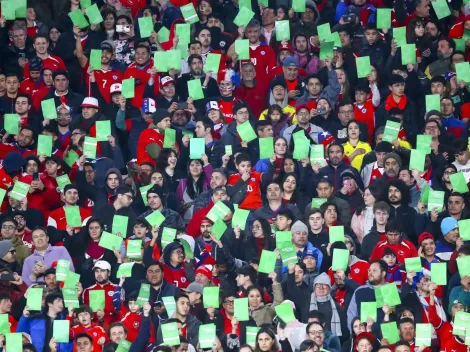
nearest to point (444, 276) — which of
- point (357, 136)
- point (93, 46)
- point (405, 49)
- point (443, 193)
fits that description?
point (443, 193)

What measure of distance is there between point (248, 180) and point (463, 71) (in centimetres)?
277

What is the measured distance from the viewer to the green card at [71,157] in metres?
17.6

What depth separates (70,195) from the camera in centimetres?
1666

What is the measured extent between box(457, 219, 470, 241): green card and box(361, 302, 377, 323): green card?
4.42ft

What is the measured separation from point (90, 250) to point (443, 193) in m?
3.35

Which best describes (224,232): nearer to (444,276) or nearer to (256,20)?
(444,276)

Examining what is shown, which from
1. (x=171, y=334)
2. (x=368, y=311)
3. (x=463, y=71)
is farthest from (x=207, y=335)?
(x=463, y=71)

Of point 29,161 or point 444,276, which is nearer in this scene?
point 444,276

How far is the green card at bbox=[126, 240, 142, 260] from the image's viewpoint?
52.0ft

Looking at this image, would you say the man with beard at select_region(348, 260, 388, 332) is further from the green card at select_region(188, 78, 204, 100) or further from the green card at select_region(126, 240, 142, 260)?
the green card at select_region(188, 78, 204, 100)

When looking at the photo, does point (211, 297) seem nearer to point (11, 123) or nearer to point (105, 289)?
point (105, 289)

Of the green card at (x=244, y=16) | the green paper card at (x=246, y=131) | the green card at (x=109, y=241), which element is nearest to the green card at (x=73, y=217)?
the green card at (x=109, y=241)

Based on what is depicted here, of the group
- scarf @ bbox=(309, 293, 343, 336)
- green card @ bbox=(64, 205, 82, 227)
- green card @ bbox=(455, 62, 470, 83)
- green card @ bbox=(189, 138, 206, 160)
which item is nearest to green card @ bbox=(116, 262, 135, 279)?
green card @ bbox=(64, 205, 82, 227)

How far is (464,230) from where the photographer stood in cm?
1572
